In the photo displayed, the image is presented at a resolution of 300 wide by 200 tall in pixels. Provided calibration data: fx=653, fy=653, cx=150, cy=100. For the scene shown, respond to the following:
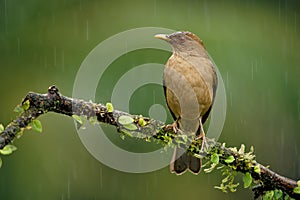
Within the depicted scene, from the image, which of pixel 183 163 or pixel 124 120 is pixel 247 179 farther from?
pixel 183 163

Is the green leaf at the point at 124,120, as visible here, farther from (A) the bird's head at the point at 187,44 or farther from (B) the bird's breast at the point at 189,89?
(A) the bird's head at the point at 187,44

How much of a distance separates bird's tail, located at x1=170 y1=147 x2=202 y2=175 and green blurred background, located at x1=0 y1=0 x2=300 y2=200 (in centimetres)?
253

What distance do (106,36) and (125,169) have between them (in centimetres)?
154

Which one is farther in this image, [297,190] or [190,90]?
[190,90]

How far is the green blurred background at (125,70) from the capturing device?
21.9ft

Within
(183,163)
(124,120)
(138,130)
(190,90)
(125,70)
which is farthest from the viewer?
(125,70)

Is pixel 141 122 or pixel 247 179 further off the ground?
pixel 141 122

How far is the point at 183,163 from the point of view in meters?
3.63

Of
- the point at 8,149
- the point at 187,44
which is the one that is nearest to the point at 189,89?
the point at 187,44

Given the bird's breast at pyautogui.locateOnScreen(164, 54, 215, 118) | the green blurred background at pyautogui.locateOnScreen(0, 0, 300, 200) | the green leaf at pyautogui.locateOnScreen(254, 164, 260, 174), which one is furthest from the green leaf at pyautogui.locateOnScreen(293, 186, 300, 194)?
the green blurred background at pyautogui.locateOnScreen(0, 0, 300, 200)

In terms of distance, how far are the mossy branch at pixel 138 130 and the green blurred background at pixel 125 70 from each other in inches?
135

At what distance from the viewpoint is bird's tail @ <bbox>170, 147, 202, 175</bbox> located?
11.9 ft

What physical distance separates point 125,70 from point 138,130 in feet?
13.2

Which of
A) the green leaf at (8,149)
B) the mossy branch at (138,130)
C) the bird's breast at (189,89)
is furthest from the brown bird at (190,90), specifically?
the green leaf at (8,149)
